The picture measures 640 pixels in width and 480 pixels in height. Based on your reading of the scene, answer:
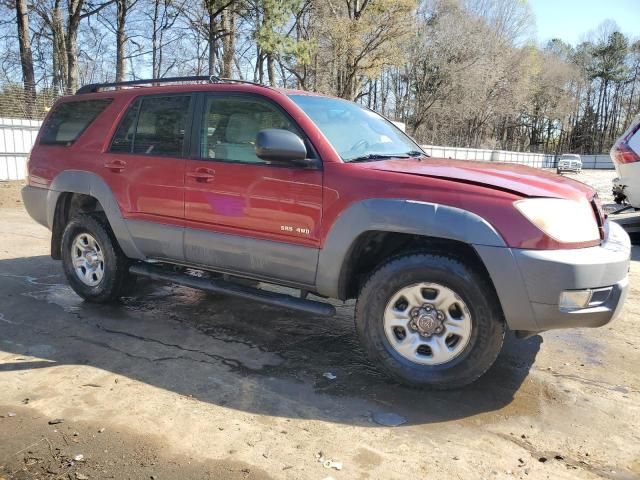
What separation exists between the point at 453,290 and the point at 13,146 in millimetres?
14202

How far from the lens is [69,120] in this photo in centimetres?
520

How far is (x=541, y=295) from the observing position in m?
2.98

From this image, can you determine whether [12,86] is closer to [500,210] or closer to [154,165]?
[154,165]

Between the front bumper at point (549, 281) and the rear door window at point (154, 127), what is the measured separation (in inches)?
105

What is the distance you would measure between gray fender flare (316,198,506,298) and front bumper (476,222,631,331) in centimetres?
12

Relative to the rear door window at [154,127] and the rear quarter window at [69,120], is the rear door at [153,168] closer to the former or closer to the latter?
the rear door window at [154,127]

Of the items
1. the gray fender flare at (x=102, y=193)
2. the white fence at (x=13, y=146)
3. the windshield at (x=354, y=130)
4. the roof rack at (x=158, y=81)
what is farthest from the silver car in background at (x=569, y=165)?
the gray fender flare at (x=102, y=193)

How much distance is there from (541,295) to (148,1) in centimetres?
3277

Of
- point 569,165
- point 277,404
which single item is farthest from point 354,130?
point 569,165

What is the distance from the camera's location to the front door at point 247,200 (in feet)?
12.0

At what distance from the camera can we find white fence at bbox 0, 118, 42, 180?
1367 cm

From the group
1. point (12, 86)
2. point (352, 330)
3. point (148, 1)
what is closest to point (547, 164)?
point (148, 1)

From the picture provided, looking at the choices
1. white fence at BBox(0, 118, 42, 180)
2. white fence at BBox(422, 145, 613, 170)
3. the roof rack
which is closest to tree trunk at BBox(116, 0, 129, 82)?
white fence at BBox(0, 118, 42, 180)

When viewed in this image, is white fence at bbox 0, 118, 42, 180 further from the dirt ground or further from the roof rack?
the dirt ground
